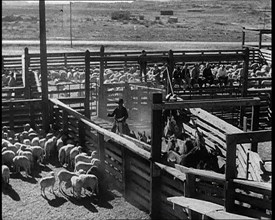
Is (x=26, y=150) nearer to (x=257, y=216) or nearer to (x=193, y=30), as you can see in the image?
(x=257, y=216)

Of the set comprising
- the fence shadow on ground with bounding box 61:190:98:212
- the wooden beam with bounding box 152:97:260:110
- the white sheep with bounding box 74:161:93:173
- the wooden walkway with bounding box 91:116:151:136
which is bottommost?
the fence shadow on ground with bounding box 61:190:98:212

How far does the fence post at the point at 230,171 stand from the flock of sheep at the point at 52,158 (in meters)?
3.73

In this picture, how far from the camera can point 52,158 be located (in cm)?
1152

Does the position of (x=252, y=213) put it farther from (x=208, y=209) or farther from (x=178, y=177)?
(x=178, y=177)

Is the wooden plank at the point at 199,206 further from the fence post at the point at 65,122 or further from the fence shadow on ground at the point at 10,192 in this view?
the fence post at the point at 65,122

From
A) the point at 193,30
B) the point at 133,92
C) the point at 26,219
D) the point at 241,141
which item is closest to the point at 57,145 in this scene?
the point at 26,219

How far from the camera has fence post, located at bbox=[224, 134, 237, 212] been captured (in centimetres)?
552

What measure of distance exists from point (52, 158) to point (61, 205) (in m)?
2.91

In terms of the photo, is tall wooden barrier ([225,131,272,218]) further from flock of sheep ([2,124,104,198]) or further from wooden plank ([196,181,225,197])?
flock of sheep ([2,124,104,198])

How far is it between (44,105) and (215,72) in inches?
401

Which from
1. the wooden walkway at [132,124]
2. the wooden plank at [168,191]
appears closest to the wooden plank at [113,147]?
the wooden plank at [168,191]

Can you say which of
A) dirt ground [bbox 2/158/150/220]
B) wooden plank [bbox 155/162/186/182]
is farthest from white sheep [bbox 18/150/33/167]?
wooden plank [bbox 155/162/186/182]

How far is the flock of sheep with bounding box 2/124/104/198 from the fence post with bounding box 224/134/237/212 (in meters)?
3.73

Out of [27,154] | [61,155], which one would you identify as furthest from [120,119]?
[27,154]
